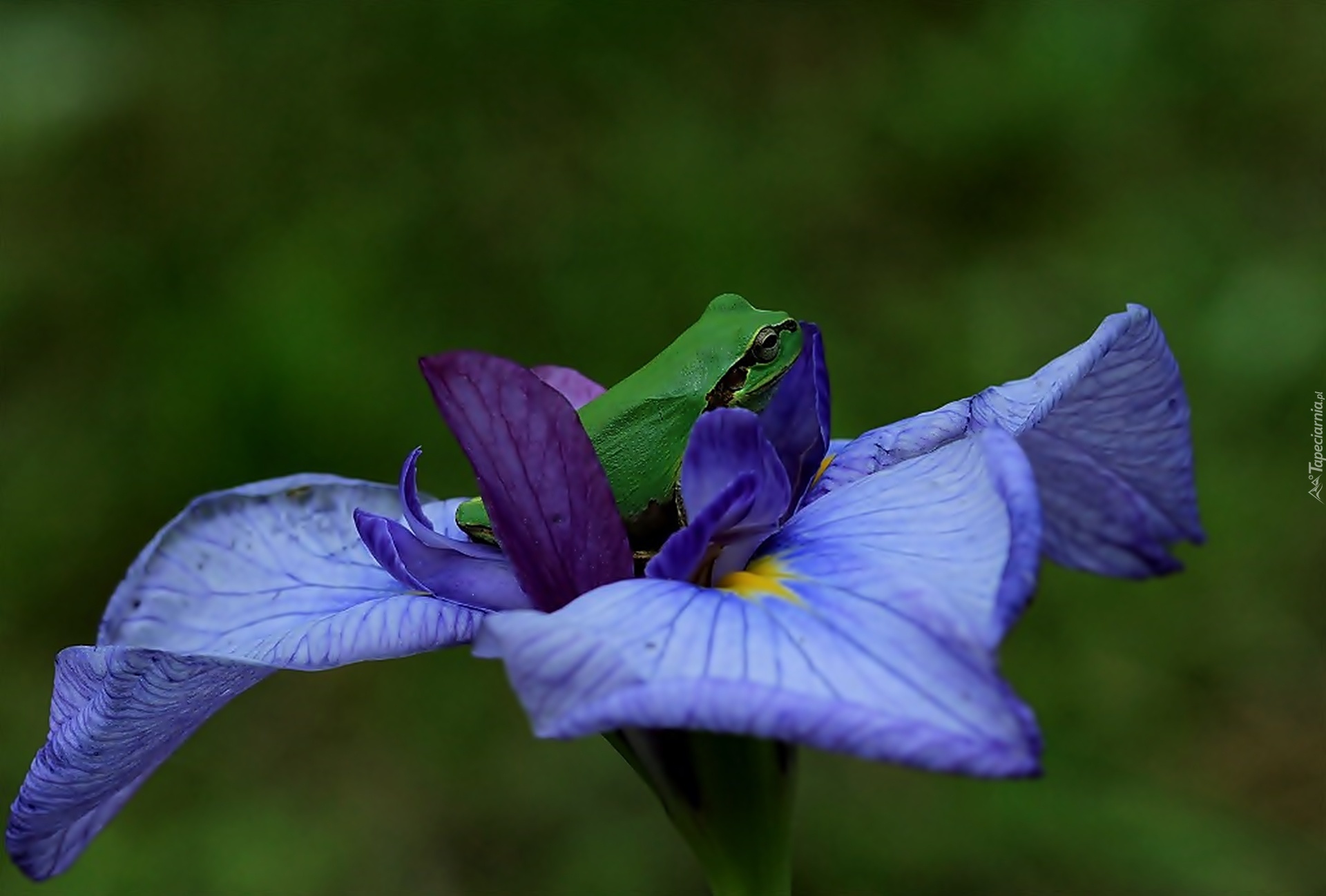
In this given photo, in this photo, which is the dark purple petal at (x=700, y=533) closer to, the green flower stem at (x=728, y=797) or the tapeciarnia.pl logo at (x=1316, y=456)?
the green flower stem at (x=728, y=797)

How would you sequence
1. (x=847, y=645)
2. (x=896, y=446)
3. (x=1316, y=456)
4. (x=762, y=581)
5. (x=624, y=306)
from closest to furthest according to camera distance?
(x=847, y=645)
(x=762, y=581)
(x=896, y=446)
(x=1316, y=456)
(x=624, y=306)

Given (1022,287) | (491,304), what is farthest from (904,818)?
(491,304)

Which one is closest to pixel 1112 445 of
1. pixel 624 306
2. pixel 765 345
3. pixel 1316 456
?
pixel 765 345

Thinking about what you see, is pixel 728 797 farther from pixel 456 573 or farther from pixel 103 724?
pixel 103 724

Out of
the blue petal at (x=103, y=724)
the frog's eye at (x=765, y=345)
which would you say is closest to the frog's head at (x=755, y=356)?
the frog's eye at (x=765, y=345)

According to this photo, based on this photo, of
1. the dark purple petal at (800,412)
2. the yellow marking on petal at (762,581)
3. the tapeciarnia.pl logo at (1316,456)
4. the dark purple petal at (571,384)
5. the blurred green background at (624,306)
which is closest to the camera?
the yellow marking on petal at (762,581)

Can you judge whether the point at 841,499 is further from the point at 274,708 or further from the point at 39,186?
the point at 39,186
